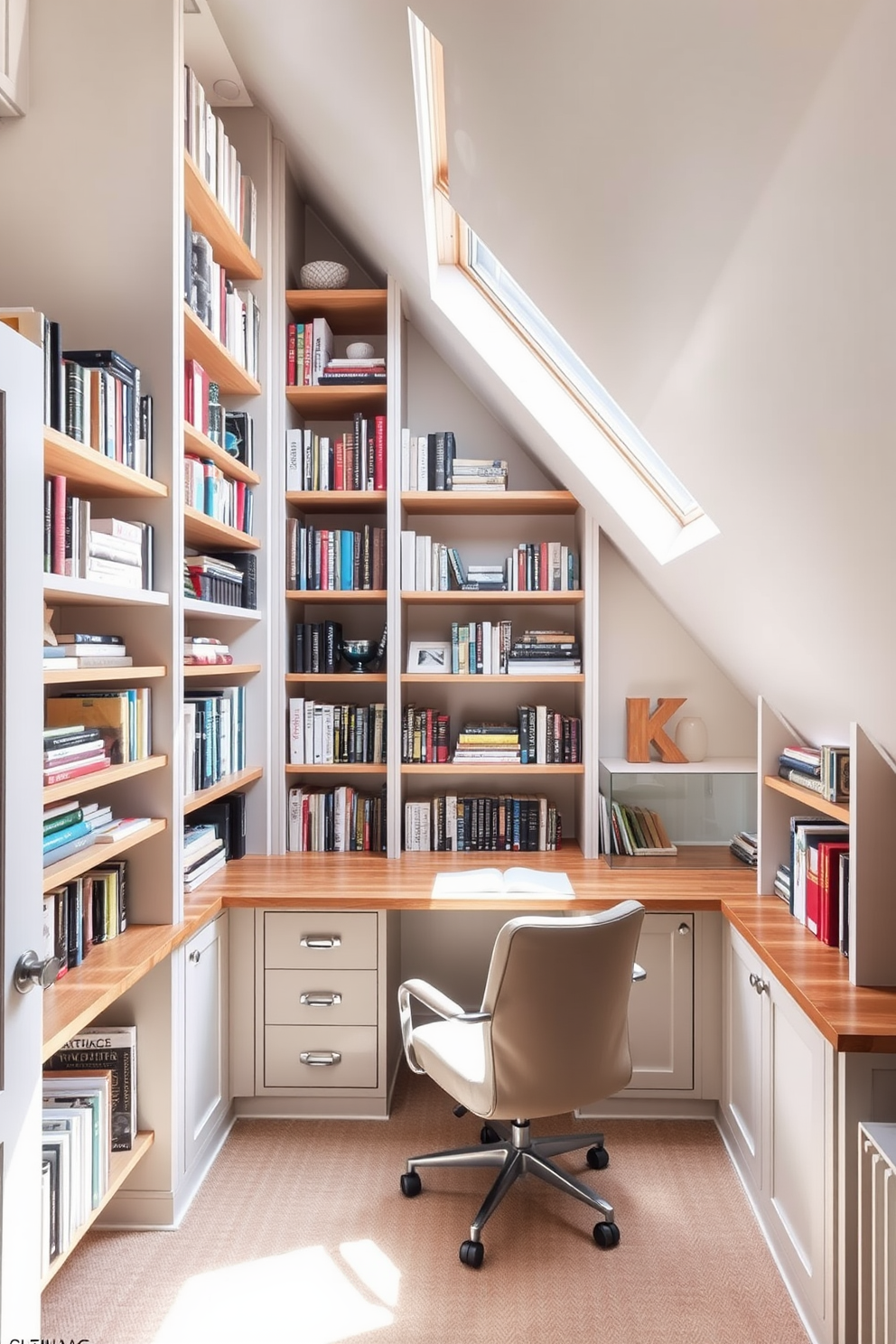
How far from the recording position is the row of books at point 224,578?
2.66 meters

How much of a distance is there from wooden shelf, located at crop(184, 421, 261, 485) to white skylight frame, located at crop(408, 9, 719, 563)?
823 millimetres

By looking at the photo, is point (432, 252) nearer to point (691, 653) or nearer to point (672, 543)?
point (672, 543)

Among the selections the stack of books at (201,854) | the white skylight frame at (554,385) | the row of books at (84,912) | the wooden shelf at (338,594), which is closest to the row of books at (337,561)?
the wooden shelf at (338,594)

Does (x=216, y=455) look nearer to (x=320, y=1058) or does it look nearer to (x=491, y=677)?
(x=491, y=677)

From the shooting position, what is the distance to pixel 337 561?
3268mm

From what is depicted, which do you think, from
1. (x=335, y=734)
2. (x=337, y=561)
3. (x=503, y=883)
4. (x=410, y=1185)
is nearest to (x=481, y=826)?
(x=503, y=883)

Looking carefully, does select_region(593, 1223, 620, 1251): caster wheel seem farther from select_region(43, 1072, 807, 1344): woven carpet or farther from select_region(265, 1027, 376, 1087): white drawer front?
select_region(265, 1027, 376, 1087): white drawer front

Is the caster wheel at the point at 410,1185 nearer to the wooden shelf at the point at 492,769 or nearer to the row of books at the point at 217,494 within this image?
the wooden shelf at the point at 492,769

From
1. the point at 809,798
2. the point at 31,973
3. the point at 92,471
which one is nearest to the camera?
the point at 31,973

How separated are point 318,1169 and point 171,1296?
1.90ft

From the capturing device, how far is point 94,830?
2.04 metres

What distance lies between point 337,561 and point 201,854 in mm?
1156

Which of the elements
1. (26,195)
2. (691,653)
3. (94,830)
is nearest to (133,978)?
(94,830)

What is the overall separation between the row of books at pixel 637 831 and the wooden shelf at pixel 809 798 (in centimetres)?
50
